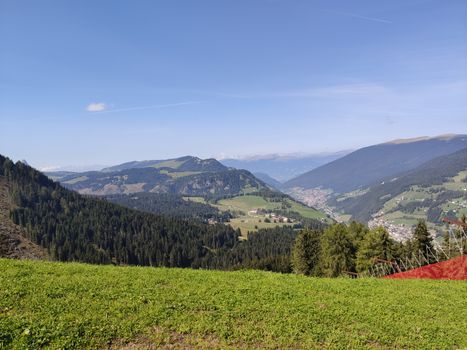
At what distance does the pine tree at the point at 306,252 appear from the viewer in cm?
8625

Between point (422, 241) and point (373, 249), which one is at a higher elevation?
point (373, 249)

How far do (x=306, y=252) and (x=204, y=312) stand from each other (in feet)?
235

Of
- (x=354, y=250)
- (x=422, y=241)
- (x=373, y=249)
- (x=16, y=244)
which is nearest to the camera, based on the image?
(x=373, y=249)

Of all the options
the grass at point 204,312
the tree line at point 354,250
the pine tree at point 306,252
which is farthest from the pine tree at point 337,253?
the grass at point 204,312

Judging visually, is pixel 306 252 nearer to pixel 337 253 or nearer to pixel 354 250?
pixel 337 253

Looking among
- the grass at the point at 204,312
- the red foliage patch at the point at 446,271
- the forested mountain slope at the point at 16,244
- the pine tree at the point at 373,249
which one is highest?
the grass at the point at 204,312

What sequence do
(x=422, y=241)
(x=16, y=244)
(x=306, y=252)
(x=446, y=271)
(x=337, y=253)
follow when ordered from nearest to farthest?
(x=446, y=271), (x=337, y=253), (x=422, y=241), (x=306, y=252), (x=16, y=244)

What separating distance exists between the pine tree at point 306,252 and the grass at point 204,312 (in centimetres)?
6022

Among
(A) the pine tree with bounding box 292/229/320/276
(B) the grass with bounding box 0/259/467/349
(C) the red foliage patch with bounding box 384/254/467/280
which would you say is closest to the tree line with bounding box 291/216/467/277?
(A) the pine tree with bounding box 292/229/320/276

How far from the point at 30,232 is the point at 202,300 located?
656 ft

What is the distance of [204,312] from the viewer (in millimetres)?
19391

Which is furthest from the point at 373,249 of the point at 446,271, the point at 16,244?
the point at 16,244

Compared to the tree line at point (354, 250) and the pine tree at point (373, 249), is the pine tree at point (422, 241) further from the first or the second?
the pine tree at point (373, 249)

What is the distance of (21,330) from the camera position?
49.6 ft
